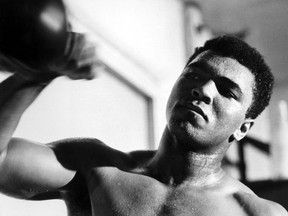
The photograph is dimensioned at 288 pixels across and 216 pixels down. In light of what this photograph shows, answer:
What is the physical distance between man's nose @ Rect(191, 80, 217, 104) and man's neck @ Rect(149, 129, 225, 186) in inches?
4.3

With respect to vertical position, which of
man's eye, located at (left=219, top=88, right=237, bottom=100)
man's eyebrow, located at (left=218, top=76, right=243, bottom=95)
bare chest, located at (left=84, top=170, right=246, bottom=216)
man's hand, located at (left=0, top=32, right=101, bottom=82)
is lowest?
bare chest, located at (left=84, top=170, right=246, bottom=216)

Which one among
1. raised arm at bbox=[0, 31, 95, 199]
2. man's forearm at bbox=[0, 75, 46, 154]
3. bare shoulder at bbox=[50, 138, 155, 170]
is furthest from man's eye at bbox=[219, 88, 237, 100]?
man's forearm at bbox=[0, 75, 46, 154]

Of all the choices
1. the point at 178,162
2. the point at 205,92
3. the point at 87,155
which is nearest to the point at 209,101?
the point at 205,92

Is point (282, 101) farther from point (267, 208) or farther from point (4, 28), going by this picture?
point (4, 28)

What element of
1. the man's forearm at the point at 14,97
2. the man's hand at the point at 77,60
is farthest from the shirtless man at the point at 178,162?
the man's hand at the point at 77,60

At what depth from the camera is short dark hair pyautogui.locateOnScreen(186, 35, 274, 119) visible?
112cm

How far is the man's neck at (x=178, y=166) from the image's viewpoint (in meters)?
1.05

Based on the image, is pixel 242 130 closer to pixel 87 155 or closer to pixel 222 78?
pixel 222 78

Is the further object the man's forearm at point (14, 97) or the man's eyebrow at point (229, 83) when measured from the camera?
the man's eyebrow at point (229, 83)

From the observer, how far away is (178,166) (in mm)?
1064

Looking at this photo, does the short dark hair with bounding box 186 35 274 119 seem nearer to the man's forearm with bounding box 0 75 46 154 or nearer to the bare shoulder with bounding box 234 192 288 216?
the bare shoulder with bounding box 234 192 288 216

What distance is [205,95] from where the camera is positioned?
104cm

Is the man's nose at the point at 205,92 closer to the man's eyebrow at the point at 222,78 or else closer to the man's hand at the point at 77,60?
the man's eyebrow at the point at 222,78

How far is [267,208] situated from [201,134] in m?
0.21
